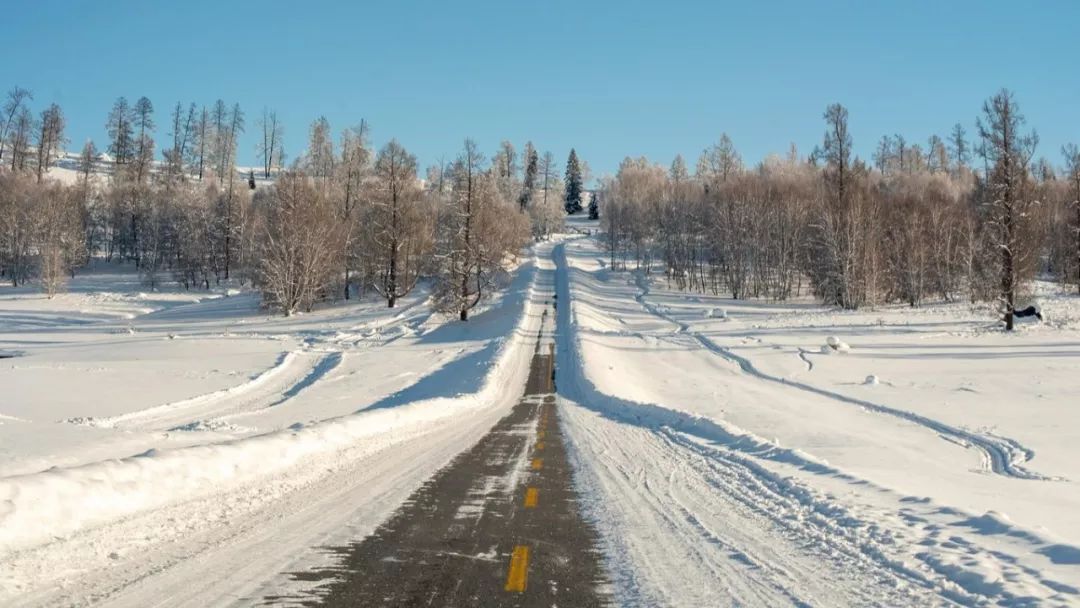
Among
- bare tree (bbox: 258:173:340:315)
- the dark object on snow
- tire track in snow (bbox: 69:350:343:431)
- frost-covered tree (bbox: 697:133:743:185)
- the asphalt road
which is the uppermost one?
frost-covered tree (bbox: 697:133:743:185)

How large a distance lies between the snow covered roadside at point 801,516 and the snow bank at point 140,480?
4366mm

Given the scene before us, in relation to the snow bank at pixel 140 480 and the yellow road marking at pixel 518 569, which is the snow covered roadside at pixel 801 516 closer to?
the yellow road marking at pixel 518 569

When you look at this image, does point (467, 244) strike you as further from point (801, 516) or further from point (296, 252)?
point (801, 516)

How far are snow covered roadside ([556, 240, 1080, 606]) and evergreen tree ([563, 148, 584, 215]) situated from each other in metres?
168

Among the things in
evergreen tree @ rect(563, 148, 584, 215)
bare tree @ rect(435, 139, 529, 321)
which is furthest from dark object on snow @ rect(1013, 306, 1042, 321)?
evergreen tree @ rect(563, 148, 584, 215)

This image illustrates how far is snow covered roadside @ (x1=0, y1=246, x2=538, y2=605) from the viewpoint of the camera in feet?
19.1

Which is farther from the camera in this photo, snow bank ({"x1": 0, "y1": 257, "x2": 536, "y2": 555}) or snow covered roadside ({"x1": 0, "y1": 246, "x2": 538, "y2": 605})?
snow bank ({"x1": 0, "y1": 257, "x2": 536, "y2": 555})

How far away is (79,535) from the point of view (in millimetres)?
6684

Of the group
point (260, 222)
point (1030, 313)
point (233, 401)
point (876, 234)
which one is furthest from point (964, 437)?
point (260, 222)

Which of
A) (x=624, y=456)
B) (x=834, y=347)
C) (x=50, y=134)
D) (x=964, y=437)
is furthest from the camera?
(x=50, y=134)

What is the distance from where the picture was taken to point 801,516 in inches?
325

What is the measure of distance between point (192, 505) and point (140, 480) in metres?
0.61

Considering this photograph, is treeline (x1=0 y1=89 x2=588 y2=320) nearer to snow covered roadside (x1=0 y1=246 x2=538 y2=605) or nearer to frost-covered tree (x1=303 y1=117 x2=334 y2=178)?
frost-covered tree (x1=303 y1=117 x2=334 y2=178)

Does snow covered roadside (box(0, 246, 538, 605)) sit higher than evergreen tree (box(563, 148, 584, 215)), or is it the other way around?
evergreen tree (box(563, 148, 584, 215))
